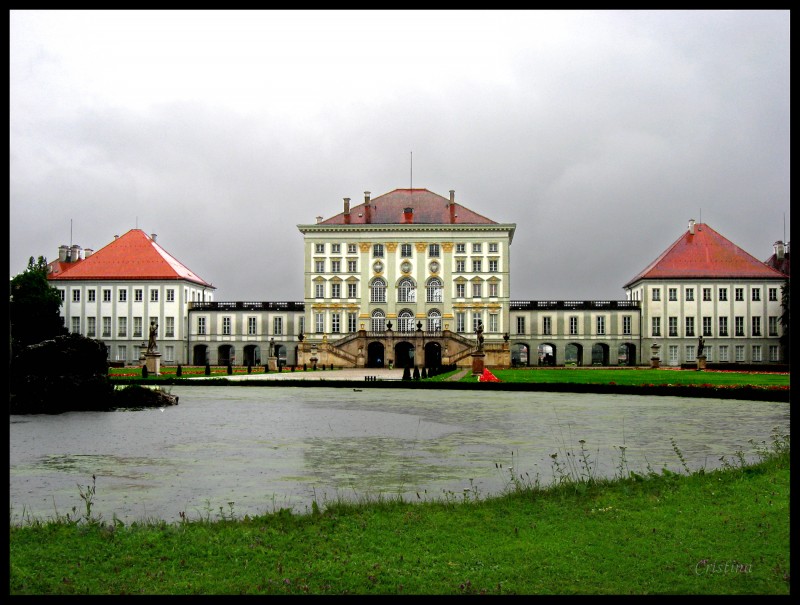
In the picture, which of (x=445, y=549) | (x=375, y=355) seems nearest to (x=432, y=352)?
(x=375, y=355)

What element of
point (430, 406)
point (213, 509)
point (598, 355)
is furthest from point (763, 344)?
point (213, 509)

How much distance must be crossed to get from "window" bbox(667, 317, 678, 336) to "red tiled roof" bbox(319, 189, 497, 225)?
19.2 metres

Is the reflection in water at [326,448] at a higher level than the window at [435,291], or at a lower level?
lower

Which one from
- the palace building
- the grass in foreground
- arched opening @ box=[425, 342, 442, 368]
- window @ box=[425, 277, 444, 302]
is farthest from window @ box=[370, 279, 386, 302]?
the grass in foreground

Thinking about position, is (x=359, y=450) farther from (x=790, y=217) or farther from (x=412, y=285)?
(x=412, y=285)

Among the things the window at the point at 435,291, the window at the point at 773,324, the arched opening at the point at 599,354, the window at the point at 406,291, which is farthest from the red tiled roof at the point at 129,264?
the window at the point at 773,324

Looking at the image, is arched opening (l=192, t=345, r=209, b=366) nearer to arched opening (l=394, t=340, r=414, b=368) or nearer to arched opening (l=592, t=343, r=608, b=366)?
arched opening (l=394, t=340, r=414, b=368)

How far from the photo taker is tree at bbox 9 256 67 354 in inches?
2304

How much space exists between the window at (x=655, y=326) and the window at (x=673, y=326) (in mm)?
913

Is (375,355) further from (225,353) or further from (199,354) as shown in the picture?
(199,354)

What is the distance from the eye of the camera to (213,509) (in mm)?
8070

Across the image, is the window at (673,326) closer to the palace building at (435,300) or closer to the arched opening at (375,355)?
the palace building at (435,300)

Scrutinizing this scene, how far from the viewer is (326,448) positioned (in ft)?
42.4

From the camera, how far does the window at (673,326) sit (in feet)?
239
